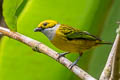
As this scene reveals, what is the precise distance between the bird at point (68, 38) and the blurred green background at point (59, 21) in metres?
0.04

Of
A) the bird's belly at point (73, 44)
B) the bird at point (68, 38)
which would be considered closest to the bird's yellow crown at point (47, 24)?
the bird at point (68, 38)

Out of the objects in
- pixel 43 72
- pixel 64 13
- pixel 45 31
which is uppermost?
pixel 64 13

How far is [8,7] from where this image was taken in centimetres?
116

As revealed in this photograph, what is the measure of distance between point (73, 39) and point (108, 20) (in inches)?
8.8

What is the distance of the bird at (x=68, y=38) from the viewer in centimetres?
190

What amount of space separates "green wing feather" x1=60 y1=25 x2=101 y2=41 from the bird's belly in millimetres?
25

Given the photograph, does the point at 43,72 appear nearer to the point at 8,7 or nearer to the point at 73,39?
the point at 73,39

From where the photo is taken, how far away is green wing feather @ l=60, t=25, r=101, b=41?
1893 millimetres

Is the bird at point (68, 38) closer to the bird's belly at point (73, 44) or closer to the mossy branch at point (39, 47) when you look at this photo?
the bird's belly at point (73, 44)

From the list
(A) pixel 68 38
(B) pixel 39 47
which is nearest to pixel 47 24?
(A) pixel 68 38

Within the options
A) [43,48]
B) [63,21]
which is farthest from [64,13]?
[43,48]

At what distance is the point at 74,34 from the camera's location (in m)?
1.96

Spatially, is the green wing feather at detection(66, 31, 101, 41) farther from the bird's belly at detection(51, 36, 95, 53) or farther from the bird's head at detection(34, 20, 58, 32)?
the bird's head at detection(34, 20, 58, 32)

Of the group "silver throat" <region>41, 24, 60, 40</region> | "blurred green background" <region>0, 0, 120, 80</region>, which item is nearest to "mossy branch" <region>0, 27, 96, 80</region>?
"blurred green background" <region>0, 0, 120, 80</region>
